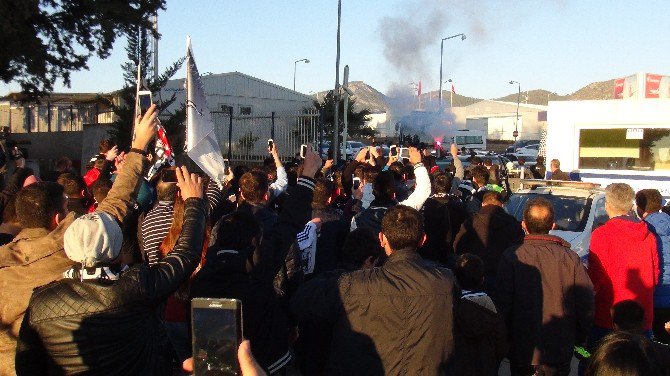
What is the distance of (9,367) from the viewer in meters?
3.63

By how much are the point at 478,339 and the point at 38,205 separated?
2.55 meters

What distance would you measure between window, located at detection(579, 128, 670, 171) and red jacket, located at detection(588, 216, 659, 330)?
10.6 m

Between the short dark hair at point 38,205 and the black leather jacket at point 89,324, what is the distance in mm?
688

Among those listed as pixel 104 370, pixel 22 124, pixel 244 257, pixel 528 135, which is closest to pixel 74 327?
pixel 104 370

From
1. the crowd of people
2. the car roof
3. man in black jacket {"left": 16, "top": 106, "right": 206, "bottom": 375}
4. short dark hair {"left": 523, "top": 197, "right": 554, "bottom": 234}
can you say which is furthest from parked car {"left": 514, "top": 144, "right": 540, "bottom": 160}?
man in black jacket {"left": 16, "top": 106, "right": 206, "bottom": 375}

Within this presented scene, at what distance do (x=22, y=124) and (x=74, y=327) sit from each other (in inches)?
1306

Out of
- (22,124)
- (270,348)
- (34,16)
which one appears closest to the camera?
(270,348)

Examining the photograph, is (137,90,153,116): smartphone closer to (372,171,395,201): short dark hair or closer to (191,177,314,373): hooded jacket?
(372,171,395,201): short dark hair

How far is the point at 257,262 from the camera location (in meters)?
4.39

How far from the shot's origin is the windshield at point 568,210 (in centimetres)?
970

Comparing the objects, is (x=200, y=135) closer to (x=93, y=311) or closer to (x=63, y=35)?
(x=93, y=311)

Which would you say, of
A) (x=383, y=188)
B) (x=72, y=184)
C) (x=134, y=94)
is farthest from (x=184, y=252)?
(x=134, y=94)

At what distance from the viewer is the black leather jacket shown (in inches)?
120

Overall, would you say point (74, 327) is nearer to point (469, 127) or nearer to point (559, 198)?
point (559, 198)
